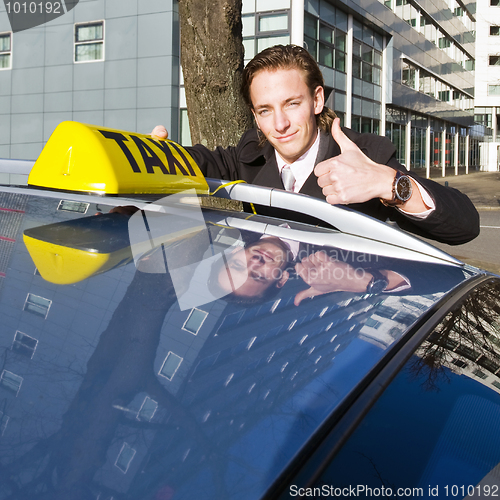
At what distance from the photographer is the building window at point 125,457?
0.52 metres

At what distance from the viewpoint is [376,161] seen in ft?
7.87

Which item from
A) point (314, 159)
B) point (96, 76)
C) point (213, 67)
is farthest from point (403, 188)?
point (96, 76)

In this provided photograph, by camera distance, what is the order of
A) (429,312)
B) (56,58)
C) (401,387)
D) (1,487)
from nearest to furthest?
(1,487) < (401,387) < (429,312) < (56,58)

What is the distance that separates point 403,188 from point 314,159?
843 mm

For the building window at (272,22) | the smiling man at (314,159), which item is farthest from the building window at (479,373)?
the building window at (272,22)

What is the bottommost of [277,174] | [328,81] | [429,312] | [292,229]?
[429,312]

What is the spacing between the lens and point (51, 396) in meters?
0.60

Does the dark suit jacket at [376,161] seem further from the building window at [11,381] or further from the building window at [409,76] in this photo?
the building window at [409,76]

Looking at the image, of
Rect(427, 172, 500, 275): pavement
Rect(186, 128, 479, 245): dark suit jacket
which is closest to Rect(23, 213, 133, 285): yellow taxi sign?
Rect(186, 128, 479, 245): dark suit jacket

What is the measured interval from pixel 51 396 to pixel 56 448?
0.27ft

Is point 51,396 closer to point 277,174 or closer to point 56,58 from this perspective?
point 277,174

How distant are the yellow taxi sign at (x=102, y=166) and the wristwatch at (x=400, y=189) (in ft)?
A: 2.09

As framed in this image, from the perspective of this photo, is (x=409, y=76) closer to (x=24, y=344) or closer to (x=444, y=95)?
(x=444, y=95)

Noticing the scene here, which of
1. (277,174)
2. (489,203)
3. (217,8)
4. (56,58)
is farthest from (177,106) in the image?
(277,174)
